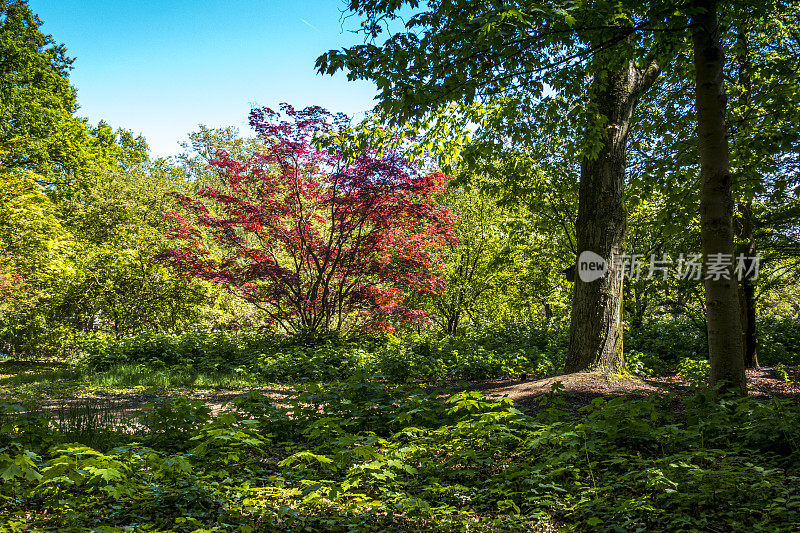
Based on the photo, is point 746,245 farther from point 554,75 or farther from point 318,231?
point 318,231

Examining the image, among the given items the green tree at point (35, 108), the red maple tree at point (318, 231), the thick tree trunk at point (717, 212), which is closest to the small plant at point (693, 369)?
the thick tree trunk at point (717, 212)

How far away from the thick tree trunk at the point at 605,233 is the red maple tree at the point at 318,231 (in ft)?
14.9

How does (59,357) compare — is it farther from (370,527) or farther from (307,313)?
(370,527)

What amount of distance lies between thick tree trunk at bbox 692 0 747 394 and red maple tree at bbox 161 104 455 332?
258 inches

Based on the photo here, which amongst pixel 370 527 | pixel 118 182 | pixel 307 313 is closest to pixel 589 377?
pixel 370 527

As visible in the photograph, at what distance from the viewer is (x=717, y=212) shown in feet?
12.9

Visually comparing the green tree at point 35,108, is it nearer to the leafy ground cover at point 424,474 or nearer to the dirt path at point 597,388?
the leafy ground cover at point 424,474

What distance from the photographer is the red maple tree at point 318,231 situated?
33.4 feet

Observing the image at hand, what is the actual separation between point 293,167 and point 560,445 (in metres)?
9.21

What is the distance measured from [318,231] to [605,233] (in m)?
7.39

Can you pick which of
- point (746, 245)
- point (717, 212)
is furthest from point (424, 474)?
point (746, 245)

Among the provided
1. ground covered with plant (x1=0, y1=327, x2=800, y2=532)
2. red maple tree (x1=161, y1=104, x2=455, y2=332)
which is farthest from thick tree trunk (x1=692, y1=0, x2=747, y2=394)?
red maple tree (x1=161, y1=104, x2=455, y2=332)

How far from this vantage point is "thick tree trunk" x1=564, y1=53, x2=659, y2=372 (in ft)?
20.1

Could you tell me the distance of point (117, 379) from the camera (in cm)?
787
